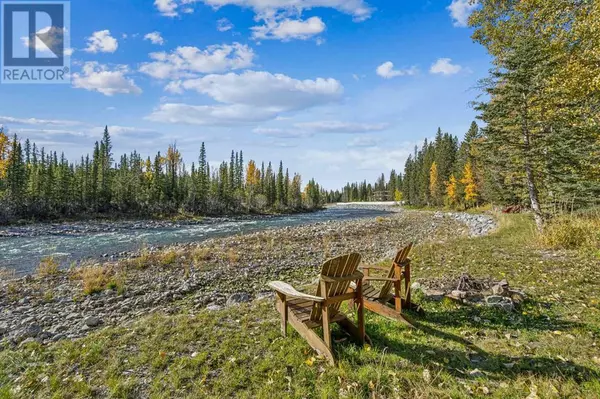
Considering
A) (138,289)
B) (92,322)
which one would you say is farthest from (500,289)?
(138,289)

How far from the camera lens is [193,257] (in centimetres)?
1298

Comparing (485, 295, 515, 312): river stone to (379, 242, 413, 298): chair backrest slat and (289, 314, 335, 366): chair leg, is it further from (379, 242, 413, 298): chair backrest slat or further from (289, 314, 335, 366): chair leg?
(289, 314, 335, 366): chair leg

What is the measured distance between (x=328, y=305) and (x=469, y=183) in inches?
1883

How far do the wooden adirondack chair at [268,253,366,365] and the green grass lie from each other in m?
0.20

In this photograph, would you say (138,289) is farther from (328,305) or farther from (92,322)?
(328,305)

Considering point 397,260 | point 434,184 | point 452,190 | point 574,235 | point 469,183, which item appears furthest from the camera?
point 434,184

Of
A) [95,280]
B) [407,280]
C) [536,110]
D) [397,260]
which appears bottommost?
[95,280]

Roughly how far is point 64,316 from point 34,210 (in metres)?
42.6

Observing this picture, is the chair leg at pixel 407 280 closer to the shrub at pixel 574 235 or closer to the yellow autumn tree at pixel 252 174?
the shrub at pixel 574 235

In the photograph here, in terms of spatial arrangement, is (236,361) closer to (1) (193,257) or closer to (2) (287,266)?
(2) (287,266)

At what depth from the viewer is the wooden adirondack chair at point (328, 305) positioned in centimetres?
387

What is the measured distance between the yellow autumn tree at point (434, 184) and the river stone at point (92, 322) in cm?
5883

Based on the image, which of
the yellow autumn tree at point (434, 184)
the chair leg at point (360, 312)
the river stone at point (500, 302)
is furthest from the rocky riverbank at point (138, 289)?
the yellow autumn tree at point (434, 184)

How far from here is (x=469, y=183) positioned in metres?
44.8
